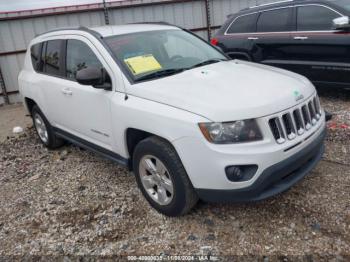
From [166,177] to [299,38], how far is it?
4.14 meters

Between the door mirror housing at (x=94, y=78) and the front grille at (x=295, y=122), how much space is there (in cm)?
162

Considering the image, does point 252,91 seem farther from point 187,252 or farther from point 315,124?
point 187,252

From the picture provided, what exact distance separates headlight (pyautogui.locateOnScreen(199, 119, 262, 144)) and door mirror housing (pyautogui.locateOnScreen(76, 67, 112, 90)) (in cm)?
125

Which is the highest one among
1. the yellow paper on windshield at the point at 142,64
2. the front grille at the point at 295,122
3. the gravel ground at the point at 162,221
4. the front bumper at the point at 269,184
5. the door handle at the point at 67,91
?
the yellow paper on windshield at the point at 142,64

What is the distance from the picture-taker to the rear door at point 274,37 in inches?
252

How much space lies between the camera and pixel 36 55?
5.24 metres

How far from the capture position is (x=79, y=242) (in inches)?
128

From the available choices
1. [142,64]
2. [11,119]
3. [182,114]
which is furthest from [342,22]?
[11,119]

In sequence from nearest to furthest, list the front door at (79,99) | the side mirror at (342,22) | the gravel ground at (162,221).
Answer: the gravel ground at (162,221)
the front door at (79,99)
the side mirror at (342,22)

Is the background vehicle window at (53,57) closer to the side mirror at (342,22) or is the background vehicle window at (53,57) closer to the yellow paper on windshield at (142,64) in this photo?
A: the yellow paper on windshield at (142,64)

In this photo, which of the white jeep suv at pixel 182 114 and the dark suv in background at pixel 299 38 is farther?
the dark suv in background at pixel 299 38

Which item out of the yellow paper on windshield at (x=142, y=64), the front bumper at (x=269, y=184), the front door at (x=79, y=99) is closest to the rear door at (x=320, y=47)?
the front bumper at (x=269, y=184)

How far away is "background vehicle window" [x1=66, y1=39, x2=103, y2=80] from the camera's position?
391cm

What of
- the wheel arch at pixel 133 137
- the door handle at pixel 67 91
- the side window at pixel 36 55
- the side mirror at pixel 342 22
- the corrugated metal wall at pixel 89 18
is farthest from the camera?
the corrugated metal wall at pixel 89 18
